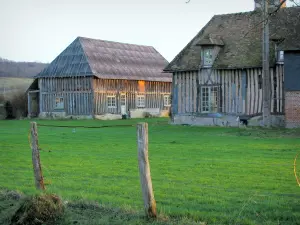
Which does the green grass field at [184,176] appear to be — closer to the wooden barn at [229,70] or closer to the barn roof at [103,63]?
the wooden barn at [229,70]

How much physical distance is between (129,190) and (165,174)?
93.0 inches

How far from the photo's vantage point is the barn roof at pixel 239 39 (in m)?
31.4

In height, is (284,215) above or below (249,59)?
below

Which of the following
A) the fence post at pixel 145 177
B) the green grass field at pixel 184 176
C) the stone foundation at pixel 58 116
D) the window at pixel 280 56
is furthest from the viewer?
the stone foundation at pixel 58 116

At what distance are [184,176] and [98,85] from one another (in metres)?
34.4

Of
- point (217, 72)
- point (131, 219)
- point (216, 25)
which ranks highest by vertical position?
point (216, 25)

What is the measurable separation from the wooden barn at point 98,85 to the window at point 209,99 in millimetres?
14498

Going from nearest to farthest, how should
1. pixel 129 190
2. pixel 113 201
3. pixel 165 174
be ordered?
pixel 113 201
pixel 129 190
pixel 165 174

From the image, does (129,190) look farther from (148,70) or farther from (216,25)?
(148,70)

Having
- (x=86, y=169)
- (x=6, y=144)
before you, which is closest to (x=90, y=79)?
(x=6, y=144)

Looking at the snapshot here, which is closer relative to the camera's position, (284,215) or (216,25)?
(284,215)

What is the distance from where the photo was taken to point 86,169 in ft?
47.1

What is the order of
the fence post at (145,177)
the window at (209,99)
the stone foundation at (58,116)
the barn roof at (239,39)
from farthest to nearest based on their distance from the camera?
the stone foundation at (58,116), the window at (209,99), the barn roof at (239,39), the fence post at (145,177)

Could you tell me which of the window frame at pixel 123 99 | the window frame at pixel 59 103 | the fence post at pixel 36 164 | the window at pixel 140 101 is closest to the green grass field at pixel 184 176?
the fence post at pixel 36 164
